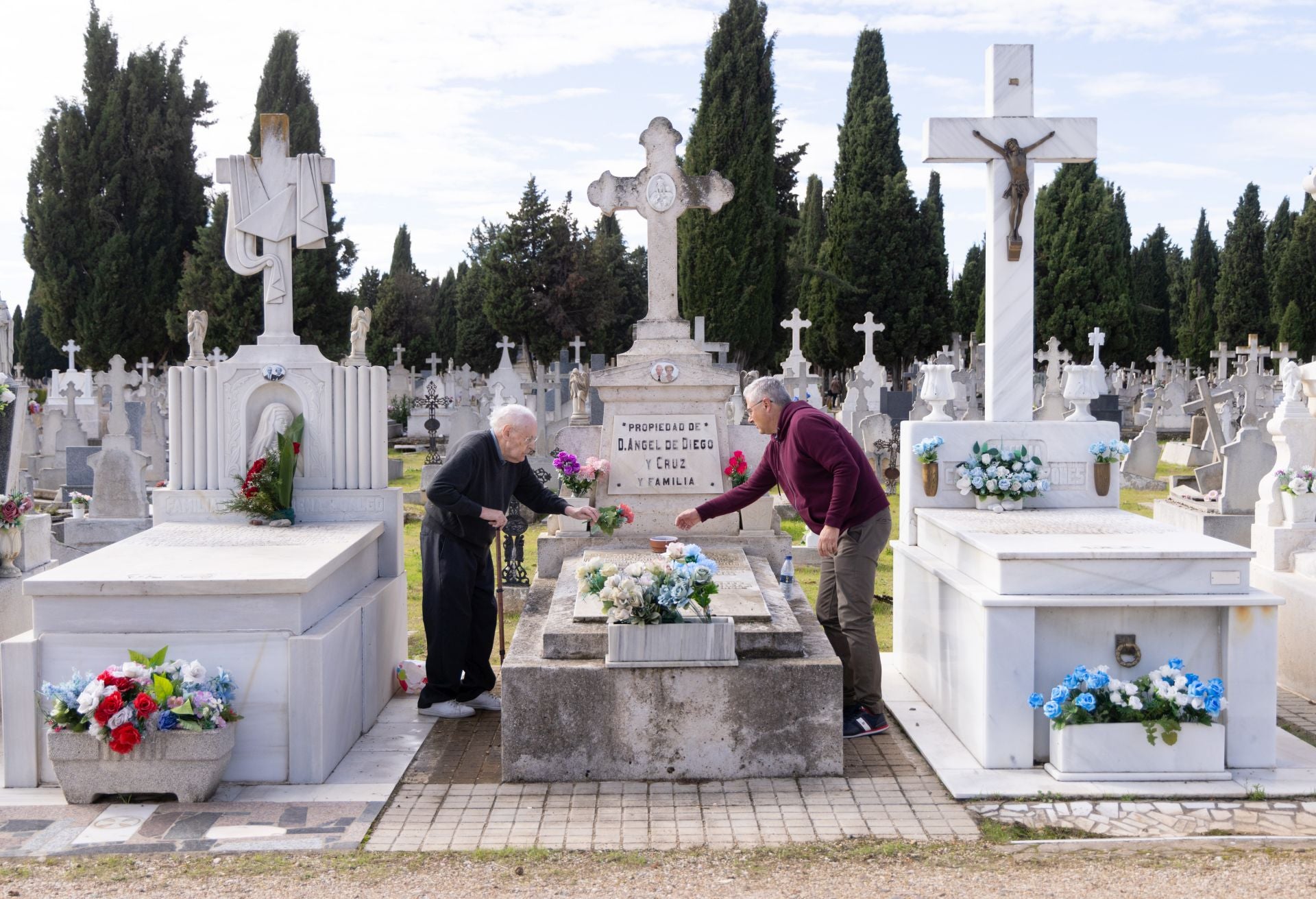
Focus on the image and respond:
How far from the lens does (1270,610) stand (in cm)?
546

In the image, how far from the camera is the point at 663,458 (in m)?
7.62

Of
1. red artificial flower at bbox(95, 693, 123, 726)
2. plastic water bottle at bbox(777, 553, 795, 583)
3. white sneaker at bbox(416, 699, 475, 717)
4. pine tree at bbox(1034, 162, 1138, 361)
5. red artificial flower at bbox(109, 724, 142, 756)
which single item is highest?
pine tree at bbox(1034, 162, 1138, 361)

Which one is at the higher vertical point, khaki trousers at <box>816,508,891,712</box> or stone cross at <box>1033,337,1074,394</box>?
stone cross at <box>1033,337,1074,394</box>

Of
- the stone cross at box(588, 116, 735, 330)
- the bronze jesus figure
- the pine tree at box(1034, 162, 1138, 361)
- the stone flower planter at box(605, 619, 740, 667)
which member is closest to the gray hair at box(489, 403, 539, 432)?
the stone flower planter at box(605, 619, 740, 667)

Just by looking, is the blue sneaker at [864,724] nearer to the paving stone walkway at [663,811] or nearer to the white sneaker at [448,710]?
the paving stone walkway at [663,811]

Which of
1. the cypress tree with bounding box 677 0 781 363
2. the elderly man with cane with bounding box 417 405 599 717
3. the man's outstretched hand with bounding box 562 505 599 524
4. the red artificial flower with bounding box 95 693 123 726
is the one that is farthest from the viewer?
the cypress tree with bounding box 677 0 781 363

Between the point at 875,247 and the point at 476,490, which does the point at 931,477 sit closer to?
the point at 476,490

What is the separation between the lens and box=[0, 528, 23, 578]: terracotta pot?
678cm

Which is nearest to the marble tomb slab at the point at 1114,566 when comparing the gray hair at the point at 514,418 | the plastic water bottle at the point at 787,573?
the plastic water bottle at the point at 787,573

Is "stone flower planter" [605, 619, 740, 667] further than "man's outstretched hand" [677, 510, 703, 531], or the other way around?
"man's outstretched hand" [677, 510, 703, 531]

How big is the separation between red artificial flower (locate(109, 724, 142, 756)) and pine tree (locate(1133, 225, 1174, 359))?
46.0 m

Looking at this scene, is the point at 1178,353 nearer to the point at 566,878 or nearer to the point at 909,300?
the point at 909,300

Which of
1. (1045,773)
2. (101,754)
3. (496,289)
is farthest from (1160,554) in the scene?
(496,289)

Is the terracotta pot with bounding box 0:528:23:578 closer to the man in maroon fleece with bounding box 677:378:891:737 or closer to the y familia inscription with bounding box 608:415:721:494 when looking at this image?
Result: the y familia inscription with bounding box 608:415:721:494
